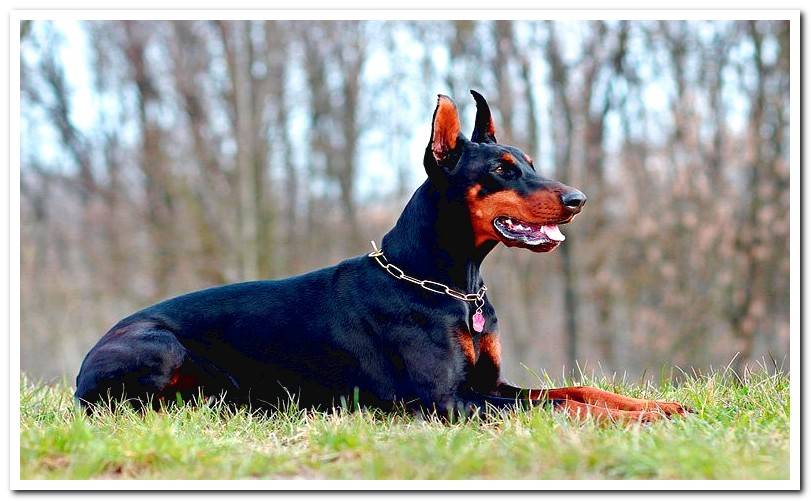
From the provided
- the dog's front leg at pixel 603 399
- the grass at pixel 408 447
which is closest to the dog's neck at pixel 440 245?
the dog's front leg at pixel 603 399

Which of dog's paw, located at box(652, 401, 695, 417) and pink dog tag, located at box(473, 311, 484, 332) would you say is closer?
dog's paw, located at box(652, 401, 695, 417)

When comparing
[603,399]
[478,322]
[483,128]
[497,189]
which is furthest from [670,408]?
[483,128]

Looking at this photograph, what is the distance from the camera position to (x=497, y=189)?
4496 millimetres

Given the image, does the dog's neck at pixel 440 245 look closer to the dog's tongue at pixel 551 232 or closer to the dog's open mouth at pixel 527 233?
the dog's open mouth at pixel 527 233

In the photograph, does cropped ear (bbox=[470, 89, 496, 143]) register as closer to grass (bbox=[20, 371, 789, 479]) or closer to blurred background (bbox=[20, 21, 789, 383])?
grass (bbox=[20, 371, 789, 479])

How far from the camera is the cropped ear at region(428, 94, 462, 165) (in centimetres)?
450

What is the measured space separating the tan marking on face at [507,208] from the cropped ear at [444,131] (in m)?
0.24

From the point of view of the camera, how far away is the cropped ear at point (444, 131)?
450 cm

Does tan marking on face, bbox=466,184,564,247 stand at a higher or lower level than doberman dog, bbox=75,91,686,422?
higher

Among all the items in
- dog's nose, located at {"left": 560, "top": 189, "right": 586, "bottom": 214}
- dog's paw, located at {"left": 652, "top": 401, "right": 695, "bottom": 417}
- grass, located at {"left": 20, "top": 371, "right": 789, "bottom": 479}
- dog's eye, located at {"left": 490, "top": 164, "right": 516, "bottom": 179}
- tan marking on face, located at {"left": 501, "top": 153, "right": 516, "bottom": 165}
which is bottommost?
grass, located at {"left": 20, "top": 371, "right": 789, "bottom": 479}

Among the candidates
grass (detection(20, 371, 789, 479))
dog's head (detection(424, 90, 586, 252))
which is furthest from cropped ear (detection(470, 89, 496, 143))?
grass (detection(20, 371, 789, 479))

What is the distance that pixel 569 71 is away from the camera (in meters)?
13.8
